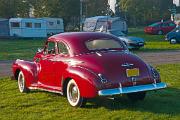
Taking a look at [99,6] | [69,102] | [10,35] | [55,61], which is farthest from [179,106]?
[99,6]

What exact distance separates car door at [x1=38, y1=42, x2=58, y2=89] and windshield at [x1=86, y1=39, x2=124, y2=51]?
3.14 feet

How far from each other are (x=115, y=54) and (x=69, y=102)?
1.42m

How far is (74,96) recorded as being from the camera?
9.70m

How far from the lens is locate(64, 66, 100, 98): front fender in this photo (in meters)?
9.02

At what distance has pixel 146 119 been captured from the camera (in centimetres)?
843

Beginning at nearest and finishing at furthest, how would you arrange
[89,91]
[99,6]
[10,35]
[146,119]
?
[146,119] → [89,91] → [10,35] → [99,6]

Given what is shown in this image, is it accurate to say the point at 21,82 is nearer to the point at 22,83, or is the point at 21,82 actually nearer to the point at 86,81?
the point at 22,83

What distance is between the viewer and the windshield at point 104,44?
1023 centimetres

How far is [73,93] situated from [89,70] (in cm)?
76

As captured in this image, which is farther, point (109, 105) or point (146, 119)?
point (109, 105)

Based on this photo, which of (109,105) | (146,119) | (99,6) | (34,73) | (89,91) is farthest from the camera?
(99,6)

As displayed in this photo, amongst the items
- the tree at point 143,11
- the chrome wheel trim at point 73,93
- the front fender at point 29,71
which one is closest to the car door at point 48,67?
the front fender at point 29,71

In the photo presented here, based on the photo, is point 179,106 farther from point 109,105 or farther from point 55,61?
point 55,61

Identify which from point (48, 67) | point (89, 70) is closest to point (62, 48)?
point (48, 67)
